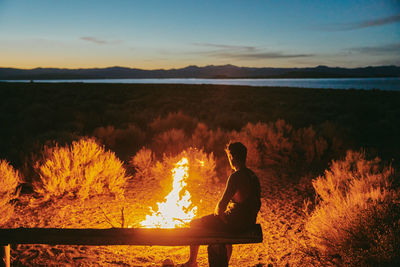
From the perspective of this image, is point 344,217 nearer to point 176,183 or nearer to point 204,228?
point 204,228

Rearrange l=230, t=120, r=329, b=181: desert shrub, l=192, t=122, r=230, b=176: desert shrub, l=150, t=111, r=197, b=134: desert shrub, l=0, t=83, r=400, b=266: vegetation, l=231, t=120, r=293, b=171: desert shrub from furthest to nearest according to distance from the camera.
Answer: l=150, t=111, r=197, b=134: desert shrub, l=192, t=122, r=230, b=176: desert shrub, l=231, t=120, r=293, b=171: desert shrub, l=230, t=120, r=329, b=181: desert shrub, l=0, t=83, r=400, b=266: vegetation

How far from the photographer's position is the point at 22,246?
12.0 ft

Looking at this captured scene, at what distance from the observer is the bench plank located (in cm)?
264

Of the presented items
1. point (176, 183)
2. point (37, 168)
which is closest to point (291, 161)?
point (176, 183)

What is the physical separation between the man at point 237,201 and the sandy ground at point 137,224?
96 cm

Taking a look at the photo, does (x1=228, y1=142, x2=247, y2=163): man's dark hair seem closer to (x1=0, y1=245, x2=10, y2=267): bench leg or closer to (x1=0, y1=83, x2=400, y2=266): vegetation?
(x1=0, y1=83, x2=400, y2=266): vegetation

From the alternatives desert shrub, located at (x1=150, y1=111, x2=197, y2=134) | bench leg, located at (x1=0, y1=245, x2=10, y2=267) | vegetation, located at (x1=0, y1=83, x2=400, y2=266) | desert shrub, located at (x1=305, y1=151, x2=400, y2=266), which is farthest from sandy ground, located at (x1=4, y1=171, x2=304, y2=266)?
desert shrub, located at (x1=150, y1=111, x2=197, y2=134)

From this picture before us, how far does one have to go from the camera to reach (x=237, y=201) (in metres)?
2.65

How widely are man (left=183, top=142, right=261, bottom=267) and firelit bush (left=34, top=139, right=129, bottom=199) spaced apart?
2.95 m

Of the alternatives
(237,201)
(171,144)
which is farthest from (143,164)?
(237,201)

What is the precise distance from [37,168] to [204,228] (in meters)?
4.80

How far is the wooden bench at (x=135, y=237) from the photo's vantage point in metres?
2.65

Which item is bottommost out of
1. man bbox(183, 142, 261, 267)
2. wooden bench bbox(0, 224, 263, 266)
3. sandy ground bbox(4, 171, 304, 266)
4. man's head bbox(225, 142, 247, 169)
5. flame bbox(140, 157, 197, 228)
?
sandy ground bbox(4, 171, 304, 266)

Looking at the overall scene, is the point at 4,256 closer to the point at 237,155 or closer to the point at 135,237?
the point at 135,237
